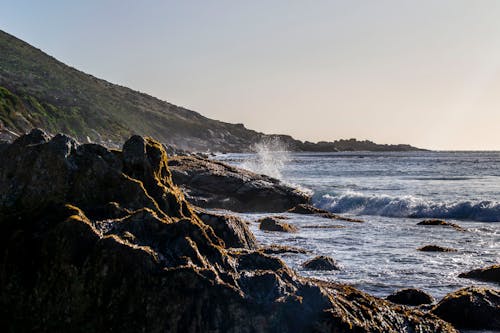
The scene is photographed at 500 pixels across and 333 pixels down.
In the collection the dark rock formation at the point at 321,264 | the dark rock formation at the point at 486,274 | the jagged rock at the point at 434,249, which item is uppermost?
the dark rock formation at the point at 486,274

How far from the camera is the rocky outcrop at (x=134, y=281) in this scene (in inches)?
283

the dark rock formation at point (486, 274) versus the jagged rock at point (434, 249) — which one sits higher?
the dark rock formation at point (486, 274)

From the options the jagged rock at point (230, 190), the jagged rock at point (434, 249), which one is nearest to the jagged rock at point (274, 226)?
the jagged rock at point (434, 249)

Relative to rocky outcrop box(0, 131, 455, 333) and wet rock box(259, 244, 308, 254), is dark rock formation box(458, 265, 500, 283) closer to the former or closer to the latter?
wet rock box(259, 244, 308, 254)

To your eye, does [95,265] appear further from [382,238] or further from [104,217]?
[382,238]

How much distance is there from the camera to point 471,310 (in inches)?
394

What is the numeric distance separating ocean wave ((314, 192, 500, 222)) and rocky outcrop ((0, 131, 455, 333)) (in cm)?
2291

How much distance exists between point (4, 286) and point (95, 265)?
1296 millimetres

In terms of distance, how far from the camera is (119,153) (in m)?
10.7

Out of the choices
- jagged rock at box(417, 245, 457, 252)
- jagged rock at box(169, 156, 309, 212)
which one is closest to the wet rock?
jagged rock at box(417, 245, 457, 252)

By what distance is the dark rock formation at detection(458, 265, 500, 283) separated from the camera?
44.7 ft

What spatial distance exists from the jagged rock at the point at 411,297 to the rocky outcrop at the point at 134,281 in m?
2.03

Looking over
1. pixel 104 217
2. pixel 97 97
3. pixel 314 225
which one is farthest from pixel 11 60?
pixel 104 217

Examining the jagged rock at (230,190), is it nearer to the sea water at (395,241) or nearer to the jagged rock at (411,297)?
the sea water at (395,241)
